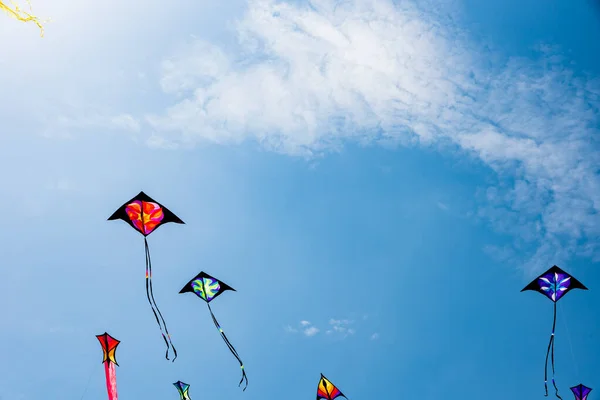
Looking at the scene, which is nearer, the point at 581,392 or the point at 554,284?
the point at 554,284

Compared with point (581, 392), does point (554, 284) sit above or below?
above

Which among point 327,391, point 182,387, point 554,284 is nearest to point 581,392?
point 554,284

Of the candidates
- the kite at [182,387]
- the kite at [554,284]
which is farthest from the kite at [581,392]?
the kite at [182,387]

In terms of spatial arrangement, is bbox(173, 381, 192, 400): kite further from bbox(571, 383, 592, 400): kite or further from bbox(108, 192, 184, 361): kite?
bbox(571, 383, 592, 400): kite

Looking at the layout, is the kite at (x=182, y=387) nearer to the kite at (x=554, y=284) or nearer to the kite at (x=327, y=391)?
the kite at (x=327, y=391)

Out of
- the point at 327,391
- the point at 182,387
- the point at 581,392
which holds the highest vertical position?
the point at 182,387

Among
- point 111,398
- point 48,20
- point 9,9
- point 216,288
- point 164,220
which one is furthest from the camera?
point 216,288

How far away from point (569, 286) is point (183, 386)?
14361 mm

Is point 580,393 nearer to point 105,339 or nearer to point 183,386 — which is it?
point 183,386

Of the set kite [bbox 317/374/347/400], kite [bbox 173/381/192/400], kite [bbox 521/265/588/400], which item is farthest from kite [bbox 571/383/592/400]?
kite [bbox 173/381/192/400]

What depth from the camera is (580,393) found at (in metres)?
15.3

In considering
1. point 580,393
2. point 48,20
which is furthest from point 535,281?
point 48,20

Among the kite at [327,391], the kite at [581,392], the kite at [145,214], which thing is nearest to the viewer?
the kite at [145,214]

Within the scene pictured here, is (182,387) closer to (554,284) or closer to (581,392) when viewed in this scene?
(554,284)
